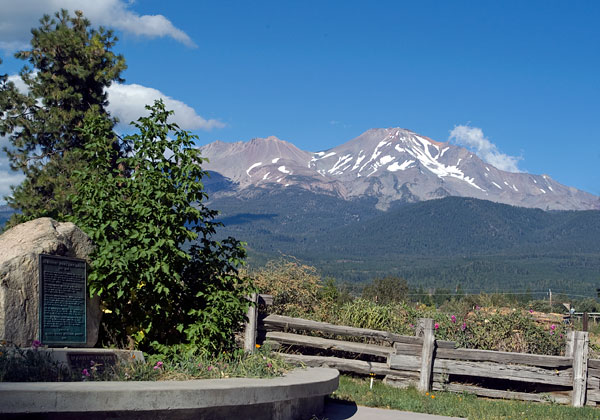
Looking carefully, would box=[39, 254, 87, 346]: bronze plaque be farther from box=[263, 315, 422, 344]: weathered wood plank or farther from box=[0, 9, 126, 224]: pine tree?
box=[0, 9, 126, 224]: pine tree

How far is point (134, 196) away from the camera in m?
9.12

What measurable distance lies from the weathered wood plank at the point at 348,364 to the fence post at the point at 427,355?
37 cm

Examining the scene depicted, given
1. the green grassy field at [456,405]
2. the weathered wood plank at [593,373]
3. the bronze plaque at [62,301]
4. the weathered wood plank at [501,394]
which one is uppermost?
the bronze plaque at [62,301]

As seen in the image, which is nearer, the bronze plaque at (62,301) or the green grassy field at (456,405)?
the bronze plaque at (62,301)

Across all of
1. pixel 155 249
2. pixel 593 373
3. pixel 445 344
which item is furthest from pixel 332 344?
pixel 155 249

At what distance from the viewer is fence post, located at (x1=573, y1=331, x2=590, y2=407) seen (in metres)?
12.8

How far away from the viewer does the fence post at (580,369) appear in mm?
12766

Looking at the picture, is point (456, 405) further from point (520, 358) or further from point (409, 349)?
point (520, 358)

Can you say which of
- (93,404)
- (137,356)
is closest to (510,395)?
(137,356)

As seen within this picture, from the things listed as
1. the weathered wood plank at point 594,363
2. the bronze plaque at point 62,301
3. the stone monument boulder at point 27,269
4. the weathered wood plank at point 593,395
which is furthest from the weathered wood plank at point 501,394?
the bronze plaque at point 62,301

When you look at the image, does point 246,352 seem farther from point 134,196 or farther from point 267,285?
point 267,285

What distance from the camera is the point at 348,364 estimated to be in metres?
13.7

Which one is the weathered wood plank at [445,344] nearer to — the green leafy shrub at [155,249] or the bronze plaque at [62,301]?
the green leafy shrub at [155,249]

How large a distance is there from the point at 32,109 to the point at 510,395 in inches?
584
